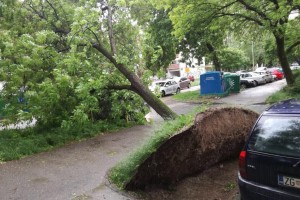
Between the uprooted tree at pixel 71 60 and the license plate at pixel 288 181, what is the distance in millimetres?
5326

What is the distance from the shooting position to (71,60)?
9.05 m

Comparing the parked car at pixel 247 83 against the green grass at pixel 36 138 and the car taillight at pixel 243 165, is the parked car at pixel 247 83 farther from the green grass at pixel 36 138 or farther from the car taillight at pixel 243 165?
the car taillight at pixel 243 165

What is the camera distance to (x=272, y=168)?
12.3ft

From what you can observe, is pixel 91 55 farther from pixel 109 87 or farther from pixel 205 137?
pixel 205 137

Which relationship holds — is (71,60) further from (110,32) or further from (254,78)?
(254,78)

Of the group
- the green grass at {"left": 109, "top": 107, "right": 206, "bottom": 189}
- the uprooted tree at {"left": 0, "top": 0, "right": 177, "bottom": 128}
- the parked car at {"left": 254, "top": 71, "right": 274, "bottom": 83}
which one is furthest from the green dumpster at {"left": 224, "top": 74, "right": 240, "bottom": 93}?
the green grass at {"left": 109, "top": 107, "right": 206, "bottom": 189}

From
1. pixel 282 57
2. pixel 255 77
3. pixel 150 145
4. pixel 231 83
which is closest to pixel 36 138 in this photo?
pixel 150 145

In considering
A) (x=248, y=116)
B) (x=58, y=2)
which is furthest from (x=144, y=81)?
(x=248, y=116)

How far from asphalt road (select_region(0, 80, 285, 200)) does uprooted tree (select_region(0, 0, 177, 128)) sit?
1.12 metres

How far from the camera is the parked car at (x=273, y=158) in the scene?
141 inches

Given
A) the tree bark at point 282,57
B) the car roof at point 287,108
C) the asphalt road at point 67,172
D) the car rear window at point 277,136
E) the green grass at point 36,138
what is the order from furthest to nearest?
the tree bark at point 282,57, the green grass at point 36,138, the asphalt road at point 67,172, the car roof at point 287,108, the car rear window at point 277,136

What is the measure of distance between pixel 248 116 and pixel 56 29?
24.6 feet

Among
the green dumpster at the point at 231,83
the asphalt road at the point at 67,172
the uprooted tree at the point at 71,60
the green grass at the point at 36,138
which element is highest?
the uprooted tree at the point at 71,60

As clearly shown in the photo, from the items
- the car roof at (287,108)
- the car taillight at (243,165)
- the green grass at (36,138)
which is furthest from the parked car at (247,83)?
the car taillight at (243,165)
